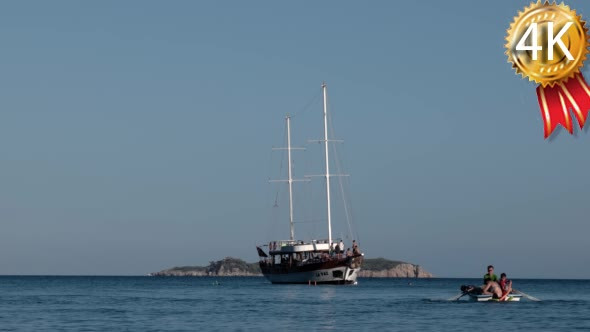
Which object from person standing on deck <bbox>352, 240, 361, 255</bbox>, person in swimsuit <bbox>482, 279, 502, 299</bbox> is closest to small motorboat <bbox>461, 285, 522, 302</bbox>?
person in swimsuit <bbox>482, 279, 502, 299</bbox>

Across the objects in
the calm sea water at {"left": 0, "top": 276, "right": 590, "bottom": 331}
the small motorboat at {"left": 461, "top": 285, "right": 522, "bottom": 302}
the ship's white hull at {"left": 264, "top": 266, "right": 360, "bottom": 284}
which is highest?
the ship's white hull at {"left": 264, "top": 266, "right": 360, "bottom": 284}

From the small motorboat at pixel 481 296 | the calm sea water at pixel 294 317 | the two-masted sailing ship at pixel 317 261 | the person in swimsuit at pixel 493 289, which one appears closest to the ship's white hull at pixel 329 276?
the two-masted sailing ship at pixel 317 261

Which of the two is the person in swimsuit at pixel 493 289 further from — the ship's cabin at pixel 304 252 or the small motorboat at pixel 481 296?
the ship's cabin at pixel 304 252

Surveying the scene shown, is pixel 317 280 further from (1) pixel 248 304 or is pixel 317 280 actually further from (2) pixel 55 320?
(2) pixel 55 320

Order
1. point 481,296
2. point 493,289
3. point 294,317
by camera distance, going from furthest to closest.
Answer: point 481,296
point 493,289
point 294,317

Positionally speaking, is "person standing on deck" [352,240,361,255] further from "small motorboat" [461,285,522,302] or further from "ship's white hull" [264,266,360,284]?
"small motorboat" [461,285,522,302]

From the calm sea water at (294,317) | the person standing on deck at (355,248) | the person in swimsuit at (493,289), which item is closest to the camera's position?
the calm sea water at (294,317)

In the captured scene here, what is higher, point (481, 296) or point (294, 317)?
point (481, 296)

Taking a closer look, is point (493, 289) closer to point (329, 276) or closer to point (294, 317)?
point (294, 317)

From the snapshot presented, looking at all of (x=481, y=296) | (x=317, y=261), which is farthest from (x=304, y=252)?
(x=481, y=296)

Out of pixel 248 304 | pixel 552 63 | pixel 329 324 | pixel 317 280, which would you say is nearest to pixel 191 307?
pixel 248 304

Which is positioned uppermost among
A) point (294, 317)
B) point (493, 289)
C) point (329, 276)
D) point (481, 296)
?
point (329, 276)

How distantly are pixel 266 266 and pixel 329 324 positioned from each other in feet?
356

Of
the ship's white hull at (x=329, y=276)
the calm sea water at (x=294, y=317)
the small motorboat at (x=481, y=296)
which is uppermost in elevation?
the ship's white hull at (x=329, y=276)
